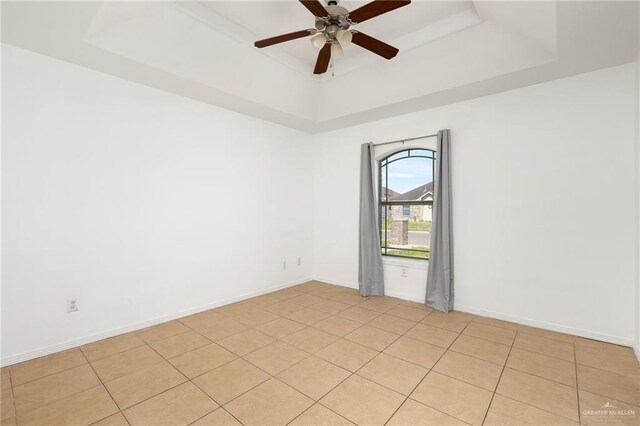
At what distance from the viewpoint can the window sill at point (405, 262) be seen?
4.14 metres

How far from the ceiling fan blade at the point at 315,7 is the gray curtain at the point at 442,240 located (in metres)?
2.22

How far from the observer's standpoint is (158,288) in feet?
11.1

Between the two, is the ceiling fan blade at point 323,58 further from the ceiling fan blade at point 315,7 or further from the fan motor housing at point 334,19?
the ceiling fan blade at point 315,7

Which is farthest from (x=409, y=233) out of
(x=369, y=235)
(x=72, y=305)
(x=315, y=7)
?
(x=72, y=305)

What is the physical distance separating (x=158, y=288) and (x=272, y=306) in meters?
1.38

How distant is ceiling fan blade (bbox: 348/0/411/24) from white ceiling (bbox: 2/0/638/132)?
34.3 inches

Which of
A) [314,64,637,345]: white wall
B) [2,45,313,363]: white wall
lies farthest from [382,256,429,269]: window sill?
[2,45,313,363]: white wall

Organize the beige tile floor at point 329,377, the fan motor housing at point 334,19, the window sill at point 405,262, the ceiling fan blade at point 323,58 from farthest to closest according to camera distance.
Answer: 1. the window sill at point 405,262
2. the ceiling fan blade at point 323,58
3. the fan motor housing at point 334,19
4. the beige tile floor at point 329,377

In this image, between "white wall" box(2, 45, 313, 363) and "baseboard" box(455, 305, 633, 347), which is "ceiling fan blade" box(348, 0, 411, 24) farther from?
"baseboard" box(455, 305, 633, 347)

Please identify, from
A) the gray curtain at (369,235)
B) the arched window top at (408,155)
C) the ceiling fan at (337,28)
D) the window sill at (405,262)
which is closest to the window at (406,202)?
the arched window top at (408,155)

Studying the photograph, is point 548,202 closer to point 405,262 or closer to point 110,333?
point 405,262

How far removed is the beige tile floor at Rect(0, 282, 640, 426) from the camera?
1.89m

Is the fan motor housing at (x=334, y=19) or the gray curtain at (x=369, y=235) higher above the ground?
the fan motor housing at (x=334, y=19)

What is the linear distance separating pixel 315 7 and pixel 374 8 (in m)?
0.42
